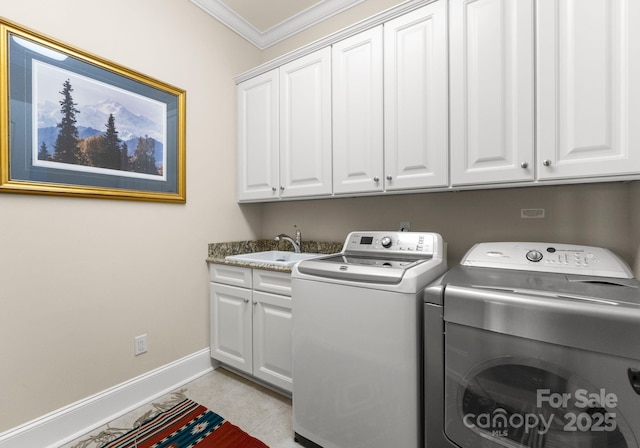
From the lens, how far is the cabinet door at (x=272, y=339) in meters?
1.80

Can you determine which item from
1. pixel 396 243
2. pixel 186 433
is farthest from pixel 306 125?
pixel 186 433

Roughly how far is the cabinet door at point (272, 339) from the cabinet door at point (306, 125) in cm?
78

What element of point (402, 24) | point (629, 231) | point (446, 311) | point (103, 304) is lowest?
point (103, 304)

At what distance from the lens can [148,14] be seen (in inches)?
74.6

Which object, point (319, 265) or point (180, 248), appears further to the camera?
point (180, 248)

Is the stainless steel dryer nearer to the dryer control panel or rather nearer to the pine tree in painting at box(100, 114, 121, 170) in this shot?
the dryer control panel

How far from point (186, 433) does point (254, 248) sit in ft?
4.66

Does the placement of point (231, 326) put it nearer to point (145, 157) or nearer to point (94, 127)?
point (145, 157)

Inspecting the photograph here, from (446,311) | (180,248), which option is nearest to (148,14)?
(180,248)

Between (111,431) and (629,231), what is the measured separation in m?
2.88

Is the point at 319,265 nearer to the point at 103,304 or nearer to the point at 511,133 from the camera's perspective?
the point at 511,133

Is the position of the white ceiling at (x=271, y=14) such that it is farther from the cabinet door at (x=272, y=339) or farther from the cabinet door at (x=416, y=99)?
the cabinet door at (x=272, y=339)

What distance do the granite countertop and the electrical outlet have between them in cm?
65

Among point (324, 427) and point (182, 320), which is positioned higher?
point (182, 320)
